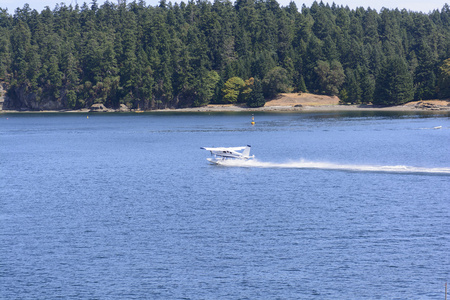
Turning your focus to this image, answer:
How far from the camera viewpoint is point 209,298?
1165 inches

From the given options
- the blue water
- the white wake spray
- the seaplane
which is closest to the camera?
the blue water

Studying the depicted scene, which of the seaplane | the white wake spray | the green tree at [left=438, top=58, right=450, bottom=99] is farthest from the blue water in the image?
the green tree at [left=438, top=58, right=450, bottom=99]

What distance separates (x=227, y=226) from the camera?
1673 inches

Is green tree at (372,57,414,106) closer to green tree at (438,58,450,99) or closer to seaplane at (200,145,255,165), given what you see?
green tree at (438,58,450,99)

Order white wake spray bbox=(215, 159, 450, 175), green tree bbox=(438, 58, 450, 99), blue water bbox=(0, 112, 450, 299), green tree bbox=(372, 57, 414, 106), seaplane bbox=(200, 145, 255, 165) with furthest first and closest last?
green tree bbox=(372, 57, 414, 106)
green tree bbox=(438, 58, 450, 99)
seaplane bbox=(200, 145, 255, 165)
white wake spray bbox=(215, 159, 450, 175)
blue water bbox=(0, 112, 450, 299)

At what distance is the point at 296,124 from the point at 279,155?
59409 mm

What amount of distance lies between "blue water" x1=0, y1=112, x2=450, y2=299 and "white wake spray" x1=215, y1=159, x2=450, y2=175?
0.98ft

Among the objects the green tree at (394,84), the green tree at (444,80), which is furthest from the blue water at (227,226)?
the green tree at (394,84)

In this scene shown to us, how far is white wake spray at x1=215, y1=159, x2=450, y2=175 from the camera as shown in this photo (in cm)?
6216

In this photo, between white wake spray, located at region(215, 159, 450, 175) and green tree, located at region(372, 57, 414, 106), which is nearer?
white wake spray, located at region(215, 159, 450, 175)

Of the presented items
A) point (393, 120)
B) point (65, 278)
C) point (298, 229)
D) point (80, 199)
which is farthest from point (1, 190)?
point (393, 120)

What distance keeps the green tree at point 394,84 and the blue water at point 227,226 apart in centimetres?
10589

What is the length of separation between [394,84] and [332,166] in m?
127

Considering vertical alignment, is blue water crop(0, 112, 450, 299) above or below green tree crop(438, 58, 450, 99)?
below
